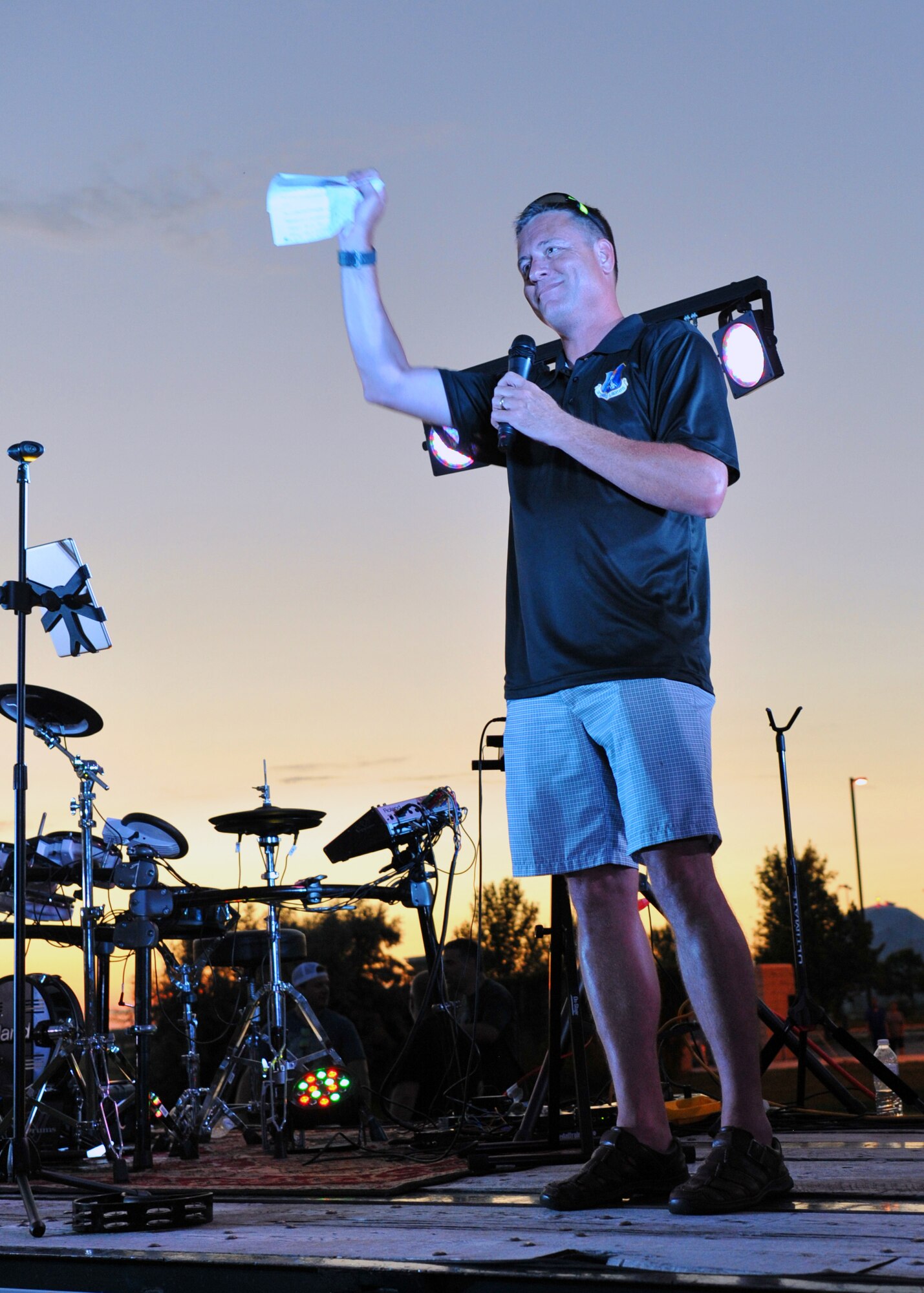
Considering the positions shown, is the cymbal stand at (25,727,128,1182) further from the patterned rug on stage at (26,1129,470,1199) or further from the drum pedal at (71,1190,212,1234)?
the drum pedal at (71,1190,212,1234)

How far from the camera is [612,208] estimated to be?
6.55 metres

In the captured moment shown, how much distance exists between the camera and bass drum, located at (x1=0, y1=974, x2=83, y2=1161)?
5125mm

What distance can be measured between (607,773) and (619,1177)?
667mm

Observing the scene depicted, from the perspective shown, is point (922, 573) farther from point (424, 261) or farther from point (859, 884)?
point (859, 884)

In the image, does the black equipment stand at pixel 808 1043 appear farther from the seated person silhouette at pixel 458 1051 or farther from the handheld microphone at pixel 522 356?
the handheld microphone at pixel 522 356

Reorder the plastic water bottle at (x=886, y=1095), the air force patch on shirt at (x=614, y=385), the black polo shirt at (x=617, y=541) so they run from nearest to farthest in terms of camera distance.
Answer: the black polo shirt at (x=617, y=541) < the air force patch on shirt at (x=614, y=385) < the plastic water bottle at (x=886, y=1095)

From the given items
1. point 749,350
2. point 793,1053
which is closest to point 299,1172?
point 793,1053

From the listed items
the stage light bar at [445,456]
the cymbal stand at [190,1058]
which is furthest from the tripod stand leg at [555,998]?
the cymbal stand at [190,1058]

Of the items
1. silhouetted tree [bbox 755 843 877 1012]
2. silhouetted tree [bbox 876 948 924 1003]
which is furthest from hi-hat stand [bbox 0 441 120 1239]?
silhouetted tree [bbox 876 948 924 1003]

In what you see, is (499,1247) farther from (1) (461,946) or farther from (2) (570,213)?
(1) (461,946)

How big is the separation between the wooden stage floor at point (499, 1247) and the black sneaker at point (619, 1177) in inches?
1.4

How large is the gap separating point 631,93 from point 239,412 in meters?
3.17

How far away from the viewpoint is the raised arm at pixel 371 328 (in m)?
2.29

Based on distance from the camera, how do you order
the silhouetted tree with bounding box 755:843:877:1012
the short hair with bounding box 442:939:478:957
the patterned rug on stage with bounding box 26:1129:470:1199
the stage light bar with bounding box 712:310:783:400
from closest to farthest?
the patterned rug on stage with bounding box 26:1129:470:1199
the stage light bar with bounding box 712:310:783:400
the short hair with bounding box 442:939:478:957
the silhouetted tree with bounding box 755:843:877:1012
